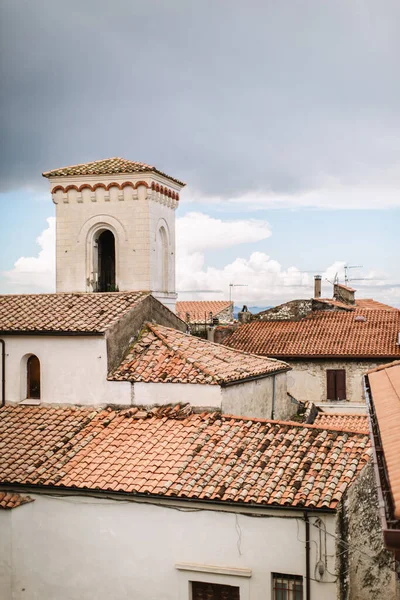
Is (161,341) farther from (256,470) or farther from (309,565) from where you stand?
(309,565)

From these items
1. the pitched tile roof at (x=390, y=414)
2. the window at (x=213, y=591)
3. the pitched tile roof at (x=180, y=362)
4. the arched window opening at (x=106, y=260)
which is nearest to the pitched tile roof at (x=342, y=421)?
the pitched tile roof at (x=180, y=362)

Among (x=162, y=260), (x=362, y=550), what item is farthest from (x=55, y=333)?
(x=362, y=550)

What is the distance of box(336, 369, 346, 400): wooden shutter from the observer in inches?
1242

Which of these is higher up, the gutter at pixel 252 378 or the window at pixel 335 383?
the gutter at pixel 252 378

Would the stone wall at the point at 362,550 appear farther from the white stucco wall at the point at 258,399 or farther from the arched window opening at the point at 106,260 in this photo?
the arched window opening at the point at 106,260

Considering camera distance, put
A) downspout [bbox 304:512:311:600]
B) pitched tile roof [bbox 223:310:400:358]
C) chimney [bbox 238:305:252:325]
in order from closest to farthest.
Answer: downspout [bbox 304:512:311:600], pitched tile roof [bbox 223:310:400:358], chimney [bbox 238:305:252:325]

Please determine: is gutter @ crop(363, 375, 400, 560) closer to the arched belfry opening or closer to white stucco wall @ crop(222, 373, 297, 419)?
white stucco wall @ crop(222, 373, 297, 419)

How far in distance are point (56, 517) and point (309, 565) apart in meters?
4.92

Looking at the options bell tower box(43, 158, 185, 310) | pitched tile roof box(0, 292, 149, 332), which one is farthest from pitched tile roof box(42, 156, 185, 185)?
pitched tile roof box(0, 292, 149, 332)

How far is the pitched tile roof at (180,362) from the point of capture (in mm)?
15133

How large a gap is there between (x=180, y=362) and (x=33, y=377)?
3.81 m

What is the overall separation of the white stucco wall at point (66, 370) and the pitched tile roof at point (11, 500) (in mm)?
3011

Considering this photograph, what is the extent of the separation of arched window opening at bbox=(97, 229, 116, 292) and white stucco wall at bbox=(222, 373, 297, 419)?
5.69m

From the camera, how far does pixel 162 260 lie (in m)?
20.9
